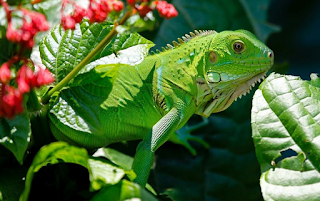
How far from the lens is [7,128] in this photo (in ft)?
3.77

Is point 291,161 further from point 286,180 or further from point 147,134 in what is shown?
point 147,134

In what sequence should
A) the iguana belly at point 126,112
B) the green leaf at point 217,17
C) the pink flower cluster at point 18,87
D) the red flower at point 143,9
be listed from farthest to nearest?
the green leaf at point 217,17 → the iguana belly at point 126,112 → the red flower at point 143,9 → the pink flower cluster at point 18,87

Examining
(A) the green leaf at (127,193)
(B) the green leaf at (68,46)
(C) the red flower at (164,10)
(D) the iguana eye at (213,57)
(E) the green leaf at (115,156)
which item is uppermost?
(C) the red flower at (164,10)

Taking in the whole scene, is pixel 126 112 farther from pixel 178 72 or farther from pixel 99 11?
pixel 99 11

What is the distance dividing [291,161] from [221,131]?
1028 millimetres

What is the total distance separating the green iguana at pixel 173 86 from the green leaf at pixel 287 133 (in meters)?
0.20

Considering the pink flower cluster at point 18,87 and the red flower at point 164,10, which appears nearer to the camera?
the pink flower cluster at point 18,87

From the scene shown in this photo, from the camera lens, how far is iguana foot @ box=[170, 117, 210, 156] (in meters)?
2.06

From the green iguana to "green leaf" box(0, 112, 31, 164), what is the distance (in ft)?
0.98

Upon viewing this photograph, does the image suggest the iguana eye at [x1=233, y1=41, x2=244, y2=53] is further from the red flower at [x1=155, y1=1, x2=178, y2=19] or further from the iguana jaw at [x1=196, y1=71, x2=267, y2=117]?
the red flower at [x1=155, y1=1, x2=178, y2=19]

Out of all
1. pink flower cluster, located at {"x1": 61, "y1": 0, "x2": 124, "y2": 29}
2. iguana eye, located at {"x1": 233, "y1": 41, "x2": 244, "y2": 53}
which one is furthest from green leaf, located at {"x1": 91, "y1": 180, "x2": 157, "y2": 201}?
iguana eye, located at {"x1": 233, "y1": 41, "x2": 244, "y2": 53}

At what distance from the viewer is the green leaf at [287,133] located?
127 cm

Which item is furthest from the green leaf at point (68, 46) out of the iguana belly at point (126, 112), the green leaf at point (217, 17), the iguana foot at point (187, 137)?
the green leaf at point (217, 17)

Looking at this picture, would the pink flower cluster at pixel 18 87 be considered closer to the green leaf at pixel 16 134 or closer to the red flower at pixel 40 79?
the red flower at pixel 40 79
